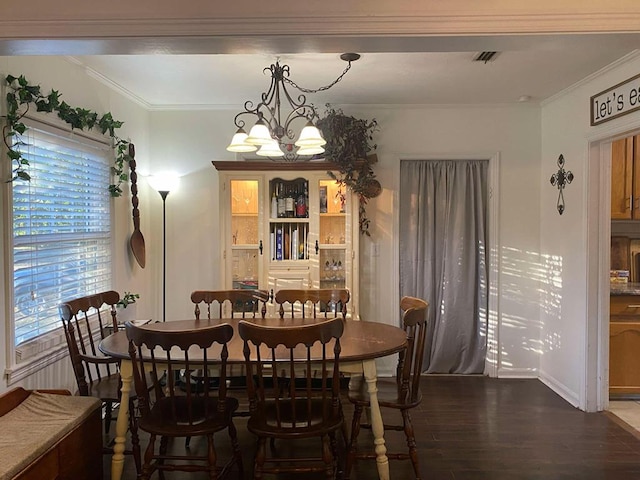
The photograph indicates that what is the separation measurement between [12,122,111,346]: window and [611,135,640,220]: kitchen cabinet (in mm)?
4120

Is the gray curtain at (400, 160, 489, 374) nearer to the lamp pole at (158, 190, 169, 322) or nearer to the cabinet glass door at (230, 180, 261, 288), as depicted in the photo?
the cabinet glass door at (230, 180, 261, 288)

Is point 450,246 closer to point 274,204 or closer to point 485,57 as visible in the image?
Answer: point 274,204

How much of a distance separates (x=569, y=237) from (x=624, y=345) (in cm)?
95

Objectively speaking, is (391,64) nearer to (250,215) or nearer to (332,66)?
(332,66)

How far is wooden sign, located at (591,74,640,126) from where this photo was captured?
10.4ft

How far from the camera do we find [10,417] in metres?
2.30

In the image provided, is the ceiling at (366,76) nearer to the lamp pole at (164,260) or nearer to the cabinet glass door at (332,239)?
the cabinet glass door at (332,239)

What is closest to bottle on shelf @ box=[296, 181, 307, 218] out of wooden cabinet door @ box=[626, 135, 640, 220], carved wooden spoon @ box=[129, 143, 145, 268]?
carved wooden spoon @ box=[129, 143, 145, 268]

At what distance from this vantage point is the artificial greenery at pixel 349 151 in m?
4.34

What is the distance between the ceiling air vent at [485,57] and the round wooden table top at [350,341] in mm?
1824

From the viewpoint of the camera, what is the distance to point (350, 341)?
8.95ft

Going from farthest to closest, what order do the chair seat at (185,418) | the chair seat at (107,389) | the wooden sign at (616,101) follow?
1. the wooden sign at (616,101)
2. the chair seat at (107,389)
3. the chair seat at (185,418)

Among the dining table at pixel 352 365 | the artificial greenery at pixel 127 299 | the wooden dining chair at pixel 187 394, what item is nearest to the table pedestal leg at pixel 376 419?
the dining table at pixel 352 365

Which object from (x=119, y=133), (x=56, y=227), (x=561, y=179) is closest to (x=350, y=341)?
(x=56, y=227)
